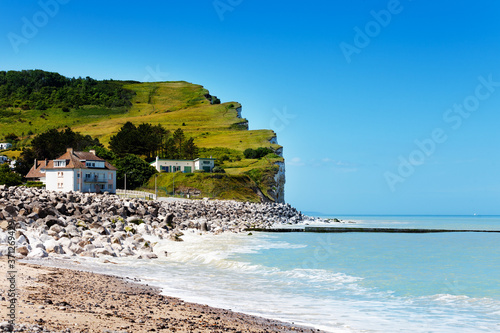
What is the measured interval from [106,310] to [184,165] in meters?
96.9

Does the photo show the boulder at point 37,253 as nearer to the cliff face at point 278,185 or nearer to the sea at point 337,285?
the sea at point 337,285

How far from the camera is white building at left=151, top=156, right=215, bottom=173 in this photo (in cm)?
10069

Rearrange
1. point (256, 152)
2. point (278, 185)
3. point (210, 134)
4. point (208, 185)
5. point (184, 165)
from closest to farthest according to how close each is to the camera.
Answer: point (208, 185) < point (184, 165) < point (278, 185) < point (256, 152) < point (210, 134)

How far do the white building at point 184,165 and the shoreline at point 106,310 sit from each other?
8963cm

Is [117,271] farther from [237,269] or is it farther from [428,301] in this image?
[428,301]

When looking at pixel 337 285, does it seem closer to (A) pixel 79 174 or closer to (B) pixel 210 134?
(A) pixel 79 174

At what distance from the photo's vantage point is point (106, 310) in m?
7.82

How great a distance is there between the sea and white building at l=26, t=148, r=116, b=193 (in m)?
49.3

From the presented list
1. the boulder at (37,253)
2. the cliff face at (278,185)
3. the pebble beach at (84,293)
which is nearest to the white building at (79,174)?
the cliff face at (278,185)

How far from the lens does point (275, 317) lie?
9.48 metres

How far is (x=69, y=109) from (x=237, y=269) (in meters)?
197

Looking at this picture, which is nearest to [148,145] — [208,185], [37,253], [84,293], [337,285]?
[208,185]

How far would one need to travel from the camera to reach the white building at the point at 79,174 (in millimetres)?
68688

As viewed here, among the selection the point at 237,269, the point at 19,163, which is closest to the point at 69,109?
the point at 19,163
